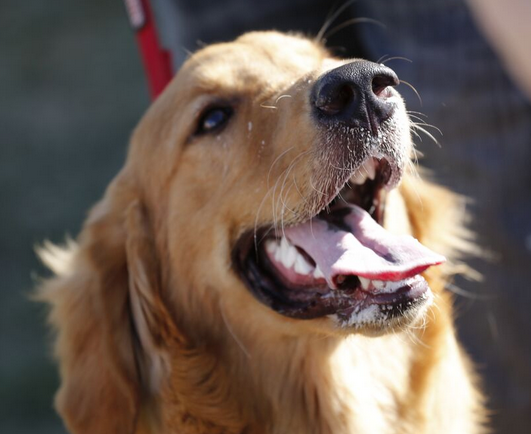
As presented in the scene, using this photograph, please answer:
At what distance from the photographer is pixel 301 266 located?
2.66 metres

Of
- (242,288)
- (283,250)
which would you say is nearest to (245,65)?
(283,250)

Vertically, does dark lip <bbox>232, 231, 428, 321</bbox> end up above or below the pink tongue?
below

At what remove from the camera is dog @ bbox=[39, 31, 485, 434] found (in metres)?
2.61

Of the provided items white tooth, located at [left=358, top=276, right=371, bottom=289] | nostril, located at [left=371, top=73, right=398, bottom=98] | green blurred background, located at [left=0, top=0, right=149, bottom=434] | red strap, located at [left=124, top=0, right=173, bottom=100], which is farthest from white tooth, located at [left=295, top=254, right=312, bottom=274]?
green blurred background, located at [left=0, top=0, right=149, bottom=434]

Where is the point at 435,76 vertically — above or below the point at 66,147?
above

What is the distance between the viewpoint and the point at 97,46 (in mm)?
9953

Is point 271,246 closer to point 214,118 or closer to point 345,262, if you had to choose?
point 345,262

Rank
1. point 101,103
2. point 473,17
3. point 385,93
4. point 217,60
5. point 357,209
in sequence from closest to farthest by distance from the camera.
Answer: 1. point 385,93
2. point 357,209
3. point 217,60
4. point 473,17
5. point 101,103

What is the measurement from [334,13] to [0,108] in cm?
618

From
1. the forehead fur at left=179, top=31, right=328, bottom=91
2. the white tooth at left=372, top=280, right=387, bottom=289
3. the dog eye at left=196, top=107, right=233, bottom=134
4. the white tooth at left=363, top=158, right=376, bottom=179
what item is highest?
the forehead fur at left=179, top=31, right=328, bottom=91

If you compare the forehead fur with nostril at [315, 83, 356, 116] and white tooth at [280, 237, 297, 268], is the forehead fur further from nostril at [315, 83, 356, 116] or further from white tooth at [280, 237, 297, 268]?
white tooth at [280, 237, 297, 268]

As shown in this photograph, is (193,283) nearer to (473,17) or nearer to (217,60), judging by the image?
(217,60)

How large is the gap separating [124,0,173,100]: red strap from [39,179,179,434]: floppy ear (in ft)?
2.37

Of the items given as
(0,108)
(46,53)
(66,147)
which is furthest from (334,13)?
(46,53)
